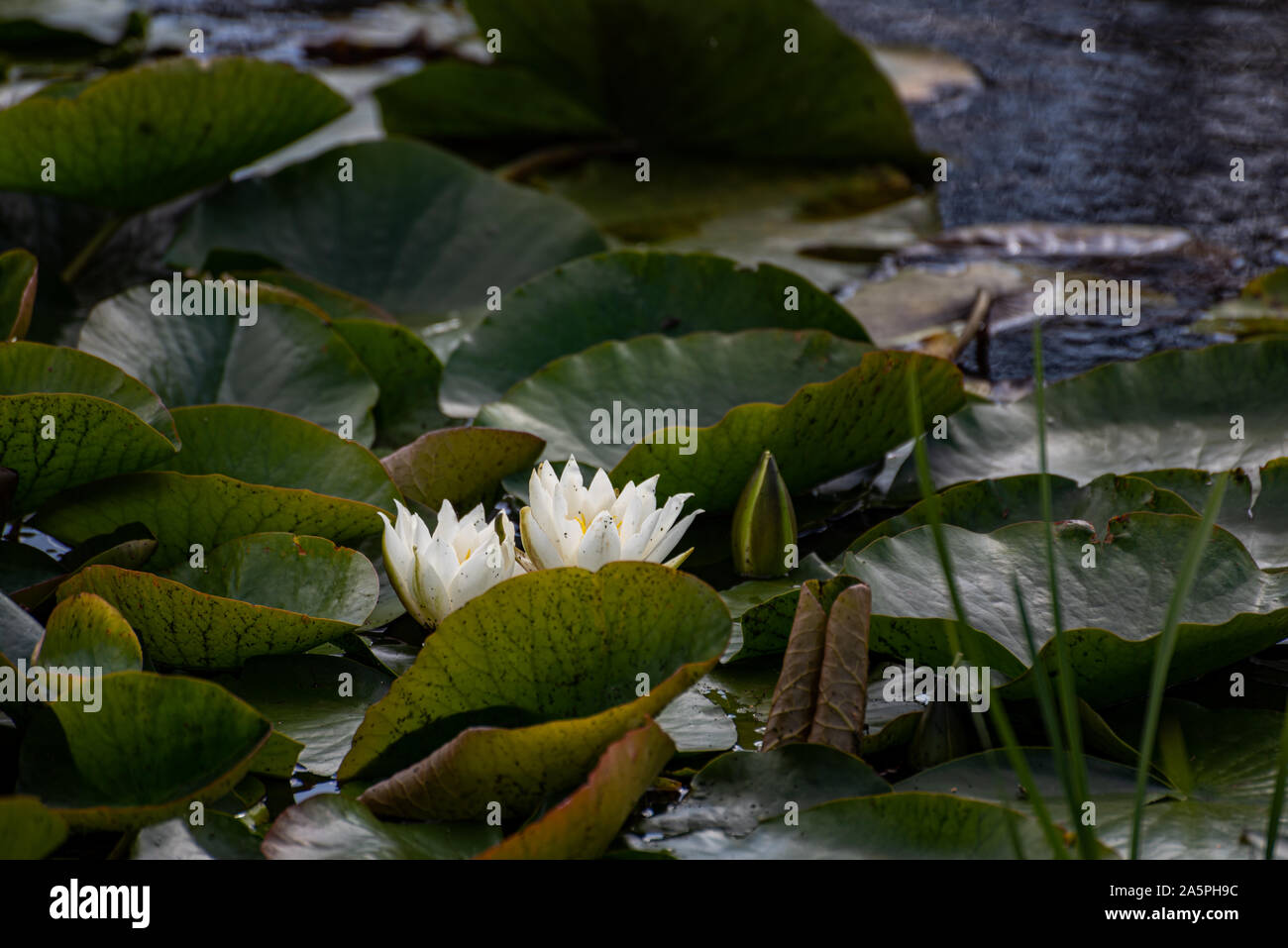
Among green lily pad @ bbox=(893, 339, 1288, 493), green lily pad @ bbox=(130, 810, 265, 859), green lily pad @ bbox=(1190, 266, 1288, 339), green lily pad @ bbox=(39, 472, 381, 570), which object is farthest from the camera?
green lily pad @ bbox=(1190, 266, 1288, 339)

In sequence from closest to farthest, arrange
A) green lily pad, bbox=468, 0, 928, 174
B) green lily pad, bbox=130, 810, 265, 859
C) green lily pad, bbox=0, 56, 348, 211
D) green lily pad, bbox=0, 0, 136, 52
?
green lily pad, bbox=130, 810, 265, 859
green lily pad, bbox=0, 56, 348, 211
green lily pad, bbox=468, 0, 928, 174
green lily pad, bbox=0, 0, 136, 52

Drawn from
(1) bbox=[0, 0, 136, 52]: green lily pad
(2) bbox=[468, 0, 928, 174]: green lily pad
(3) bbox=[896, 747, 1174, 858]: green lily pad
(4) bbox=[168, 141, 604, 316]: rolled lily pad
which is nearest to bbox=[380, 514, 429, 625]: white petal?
(3) bbox=[896, 747, 1174, 858]: green lily pad

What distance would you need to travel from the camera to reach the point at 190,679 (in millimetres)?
1114

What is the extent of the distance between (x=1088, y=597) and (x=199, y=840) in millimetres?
1008

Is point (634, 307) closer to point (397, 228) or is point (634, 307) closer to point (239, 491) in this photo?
point (397, 228)

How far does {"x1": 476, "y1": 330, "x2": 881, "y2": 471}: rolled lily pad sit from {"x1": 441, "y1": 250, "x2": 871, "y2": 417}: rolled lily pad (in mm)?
171

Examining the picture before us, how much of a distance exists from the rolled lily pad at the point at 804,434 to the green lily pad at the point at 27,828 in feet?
2.80

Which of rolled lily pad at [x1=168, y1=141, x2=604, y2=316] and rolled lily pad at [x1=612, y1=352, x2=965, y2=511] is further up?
rolled lily pad at [x1=168, y1=141, x2=604, y2=316]

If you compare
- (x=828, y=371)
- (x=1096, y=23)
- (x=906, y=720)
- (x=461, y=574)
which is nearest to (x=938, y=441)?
(x=828, y=371)

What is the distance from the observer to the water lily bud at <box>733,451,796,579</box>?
1.56 meters

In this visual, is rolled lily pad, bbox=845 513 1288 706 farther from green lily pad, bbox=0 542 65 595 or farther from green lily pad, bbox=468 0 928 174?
green lily pad, bbox=468 0 928 174

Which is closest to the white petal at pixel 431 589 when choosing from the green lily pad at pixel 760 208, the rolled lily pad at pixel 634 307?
the rolled lily pad at pixel 634 307

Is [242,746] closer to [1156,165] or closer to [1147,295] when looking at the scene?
[1147,295]
